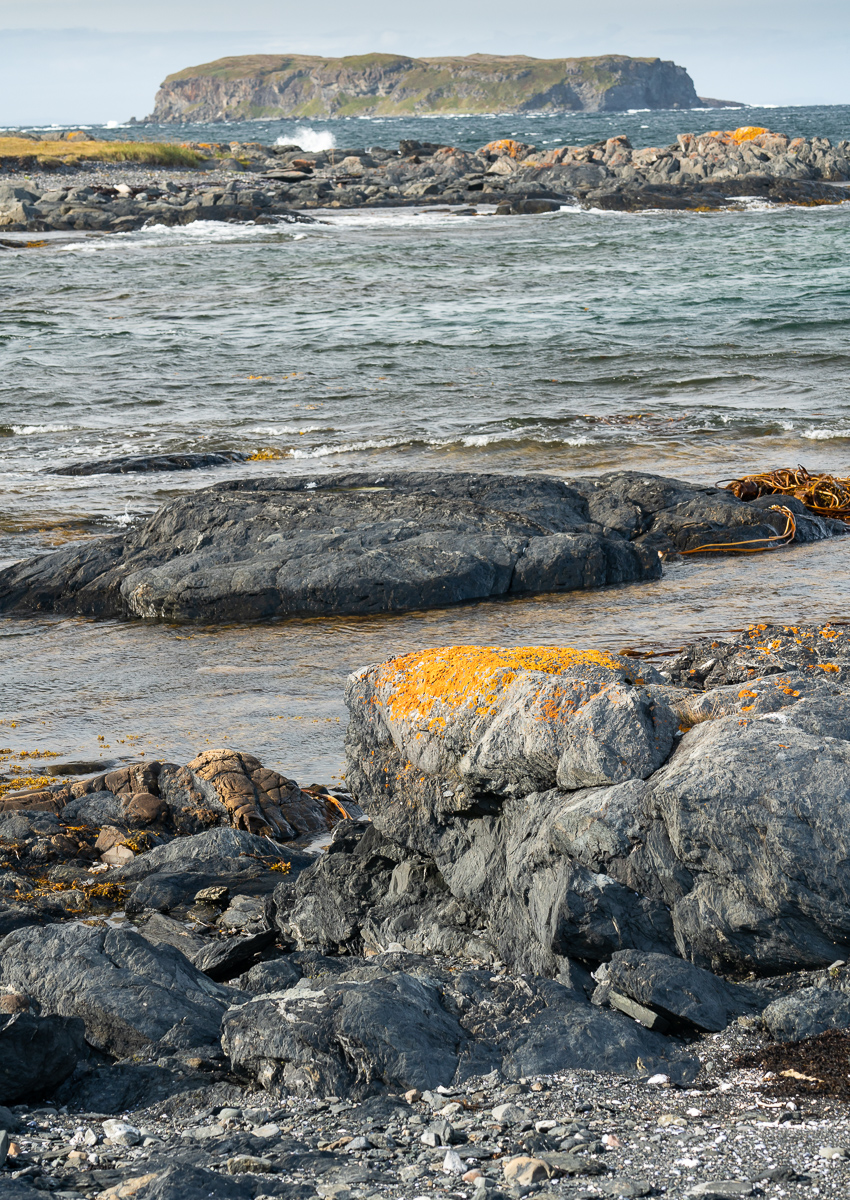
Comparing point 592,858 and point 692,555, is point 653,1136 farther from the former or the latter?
point 692,555

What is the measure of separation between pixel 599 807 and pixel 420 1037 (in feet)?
2.94

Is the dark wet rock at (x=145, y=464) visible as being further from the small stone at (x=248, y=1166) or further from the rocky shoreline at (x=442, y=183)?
the rocky shoreline at (x=442, y=183)

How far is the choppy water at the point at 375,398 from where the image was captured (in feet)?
24.1

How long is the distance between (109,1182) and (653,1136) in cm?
130

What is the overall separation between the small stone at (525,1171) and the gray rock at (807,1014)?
871 millimetres

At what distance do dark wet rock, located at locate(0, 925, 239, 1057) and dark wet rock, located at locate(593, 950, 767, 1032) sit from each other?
1263 mm

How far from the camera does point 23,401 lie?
56.6 ft

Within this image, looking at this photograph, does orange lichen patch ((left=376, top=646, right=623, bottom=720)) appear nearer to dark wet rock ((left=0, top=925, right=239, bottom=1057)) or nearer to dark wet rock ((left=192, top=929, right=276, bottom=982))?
dark wet rock ((left=192, top=929, right=276, bottom=982))

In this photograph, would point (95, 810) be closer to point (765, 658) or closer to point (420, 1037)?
point (420, 1037)

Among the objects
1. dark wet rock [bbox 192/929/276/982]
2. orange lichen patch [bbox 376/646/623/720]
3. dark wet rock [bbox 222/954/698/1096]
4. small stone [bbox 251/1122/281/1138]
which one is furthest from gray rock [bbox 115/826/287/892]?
small stone [bbox 251/1122/281/1138]

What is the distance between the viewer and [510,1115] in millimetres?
2814

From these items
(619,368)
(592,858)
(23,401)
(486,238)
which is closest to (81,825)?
(592,858)

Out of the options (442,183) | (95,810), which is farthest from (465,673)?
(442,183)

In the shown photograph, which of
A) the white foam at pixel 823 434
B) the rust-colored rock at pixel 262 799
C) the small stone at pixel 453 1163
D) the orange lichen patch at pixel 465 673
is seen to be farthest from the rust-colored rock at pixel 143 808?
the white foam at pixel 823 434
